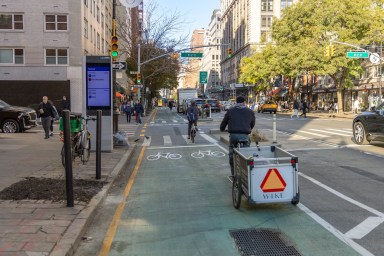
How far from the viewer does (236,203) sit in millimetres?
6949

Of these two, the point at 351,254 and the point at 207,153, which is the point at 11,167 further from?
the point at 351,254

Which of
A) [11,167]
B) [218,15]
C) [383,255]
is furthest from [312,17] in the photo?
[218,15]

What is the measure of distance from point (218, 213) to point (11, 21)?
119ft

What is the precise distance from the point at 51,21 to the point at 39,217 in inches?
1380

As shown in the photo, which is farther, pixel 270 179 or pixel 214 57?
pixel 214 57

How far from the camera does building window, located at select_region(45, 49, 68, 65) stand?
38.5 meters

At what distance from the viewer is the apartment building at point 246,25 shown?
3871 inches

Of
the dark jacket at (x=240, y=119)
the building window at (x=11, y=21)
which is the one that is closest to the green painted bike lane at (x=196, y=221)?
the dark jacket at (x=240, y=119)

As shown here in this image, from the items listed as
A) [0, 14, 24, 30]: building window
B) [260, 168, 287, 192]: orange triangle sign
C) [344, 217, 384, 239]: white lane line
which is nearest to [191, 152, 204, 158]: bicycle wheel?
[260, 168, 287, 192]: orange triangle sign

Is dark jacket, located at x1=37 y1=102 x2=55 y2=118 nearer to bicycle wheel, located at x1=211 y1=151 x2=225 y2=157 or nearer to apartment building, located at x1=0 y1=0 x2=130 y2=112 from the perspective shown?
bicycle wheel, located at x1=211 y1=151 x2=225 y2=157

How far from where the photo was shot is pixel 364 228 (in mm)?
5875

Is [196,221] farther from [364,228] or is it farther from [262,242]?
[364,228]

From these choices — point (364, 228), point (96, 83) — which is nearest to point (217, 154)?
point (96, 83)

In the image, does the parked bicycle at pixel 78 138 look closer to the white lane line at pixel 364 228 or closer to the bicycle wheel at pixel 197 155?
the bicycle wheel at pixel 197 155
